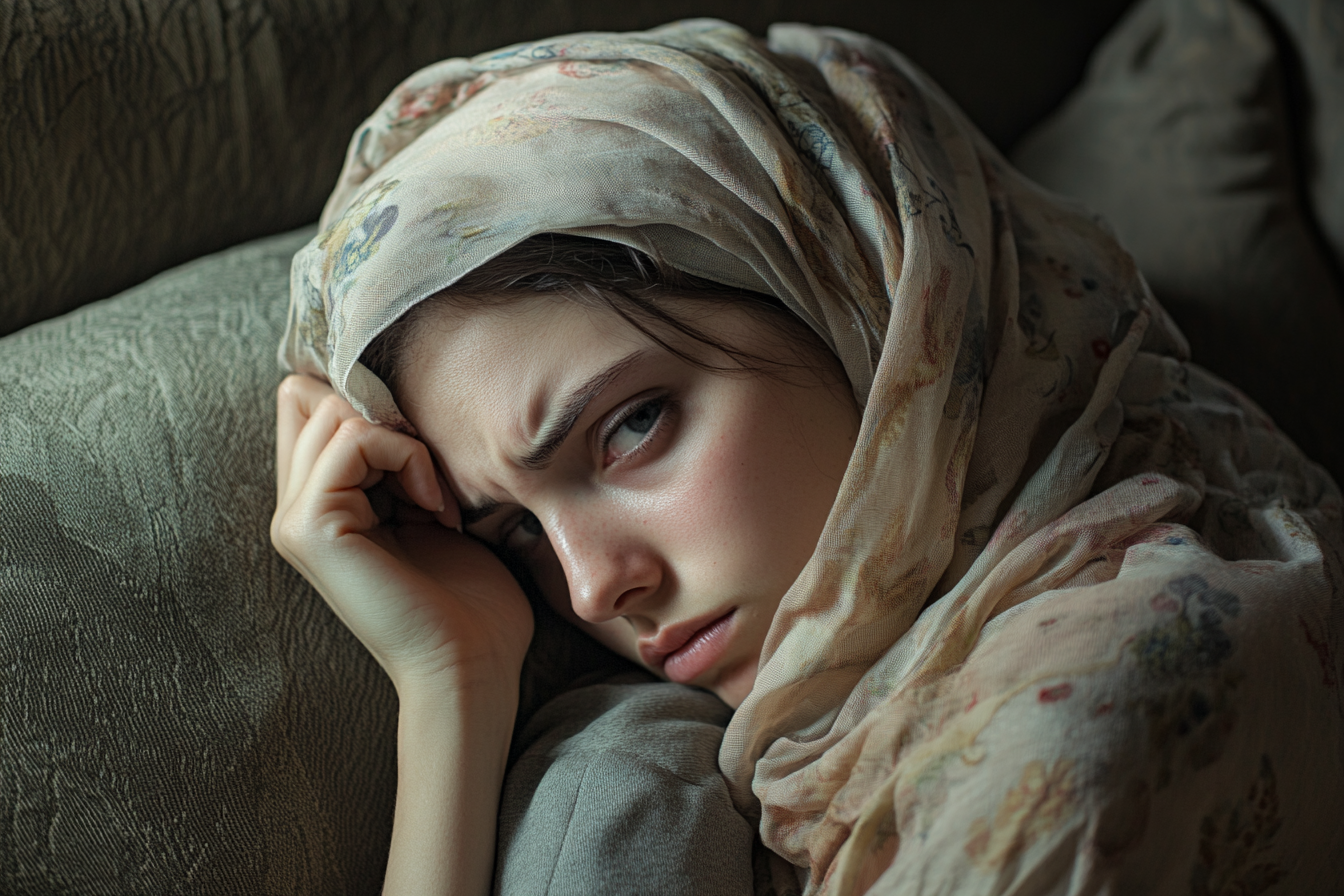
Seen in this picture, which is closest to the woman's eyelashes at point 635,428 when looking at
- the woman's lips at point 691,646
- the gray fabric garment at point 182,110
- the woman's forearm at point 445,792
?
the woman's lips at point 691,646

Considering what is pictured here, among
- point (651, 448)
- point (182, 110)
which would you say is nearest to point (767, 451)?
point (651, 448)

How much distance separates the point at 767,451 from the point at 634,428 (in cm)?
11

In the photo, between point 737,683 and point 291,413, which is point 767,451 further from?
point 291,413

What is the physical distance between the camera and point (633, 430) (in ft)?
2.50

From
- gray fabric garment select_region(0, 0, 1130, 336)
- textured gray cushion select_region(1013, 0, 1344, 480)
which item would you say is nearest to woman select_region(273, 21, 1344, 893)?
gray fabric garment select_region(0, 0, 1130, 336)

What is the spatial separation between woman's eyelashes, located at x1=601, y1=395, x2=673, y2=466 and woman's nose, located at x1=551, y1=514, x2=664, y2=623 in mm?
58

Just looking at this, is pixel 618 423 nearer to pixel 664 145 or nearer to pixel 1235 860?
pixel 664 145

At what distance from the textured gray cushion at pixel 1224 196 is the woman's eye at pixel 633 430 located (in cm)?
85

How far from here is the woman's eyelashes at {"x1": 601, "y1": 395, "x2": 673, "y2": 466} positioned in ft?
2.45

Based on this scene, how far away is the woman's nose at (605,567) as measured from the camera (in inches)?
29.8

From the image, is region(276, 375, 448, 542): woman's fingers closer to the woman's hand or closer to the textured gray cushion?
the woman's hand

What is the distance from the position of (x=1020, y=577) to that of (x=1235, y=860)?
0.72ft

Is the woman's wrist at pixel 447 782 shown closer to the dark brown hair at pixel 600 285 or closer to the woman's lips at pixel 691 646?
the woman's lips at pixel 691 646

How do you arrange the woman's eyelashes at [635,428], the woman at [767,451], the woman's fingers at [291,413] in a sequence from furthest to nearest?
the woman's fingers at [291,413], the woman's eyelashes at [635,428], the woman at [767,451]
